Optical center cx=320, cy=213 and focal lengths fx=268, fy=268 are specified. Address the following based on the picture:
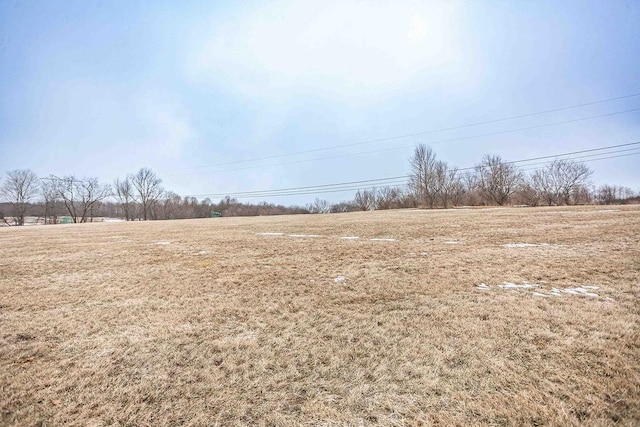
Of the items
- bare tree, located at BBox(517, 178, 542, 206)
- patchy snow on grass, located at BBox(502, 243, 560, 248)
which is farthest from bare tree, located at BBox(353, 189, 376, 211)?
patchy snow on grass, located at BBox(502, 243, 560, 248)

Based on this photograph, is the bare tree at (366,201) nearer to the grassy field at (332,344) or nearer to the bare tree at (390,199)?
the bare tree at (390,199)

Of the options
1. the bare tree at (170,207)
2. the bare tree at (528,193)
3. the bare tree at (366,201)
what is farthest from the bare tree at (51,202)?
the bare tree at (528,193)

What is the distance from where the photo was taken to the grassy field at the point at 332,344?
93.2 inches

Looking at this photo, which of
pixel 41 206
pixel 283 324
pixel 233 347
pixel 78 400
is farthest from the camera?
pixel 41 206

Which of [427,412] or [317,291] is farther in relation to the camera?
[317,291]

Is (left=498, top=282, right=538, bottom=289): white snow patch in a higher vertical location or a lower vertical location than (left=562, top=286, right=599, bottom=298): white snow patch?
higher

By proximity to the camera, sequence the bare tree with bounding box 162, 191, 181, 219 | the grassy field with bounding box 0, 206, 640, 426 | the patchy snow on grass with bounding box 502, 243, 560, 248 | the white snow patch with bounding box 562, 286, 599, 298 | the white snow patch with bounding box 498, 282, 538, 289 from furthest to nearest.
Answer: the bare tree with bounding box 162, 191, 181, 219, the patchy snow on grass with bounding box 502, 243, 560, 248, the white snow patch with bounding box 498, 282, 538, 289, the white snow patch with bounding box 562, 286, 599, 298, the grassy field with bounding box 0, 206, 640, 426

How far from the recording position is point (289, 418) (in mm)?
2297

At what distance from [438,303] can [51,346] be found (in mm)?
5744

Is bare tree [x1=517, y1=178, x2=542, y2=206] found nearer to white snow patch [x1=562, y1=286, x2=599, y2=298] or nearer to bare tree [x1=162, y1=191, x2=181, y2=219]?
white snow patch [x1=562, y1=286, x2=599, y2=298]

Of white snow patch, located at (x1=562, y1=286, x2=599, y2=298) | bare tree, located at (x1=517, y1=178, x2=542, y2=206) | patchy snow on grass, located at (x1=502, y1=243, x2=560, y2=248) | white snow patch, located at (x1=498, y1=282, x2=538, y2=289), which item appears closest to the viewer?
white snow patch, located at (x1=562, y1=286, x2=599, y2=298)

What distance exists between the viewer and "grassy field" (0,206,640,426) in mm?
2367

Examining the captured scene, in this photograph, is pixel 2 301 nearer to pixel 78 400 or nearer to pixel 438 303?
pixel 78 400

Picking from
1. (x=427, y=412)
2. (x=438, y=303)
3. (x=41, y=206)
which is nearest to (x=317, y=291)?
(x=438, y=303)
